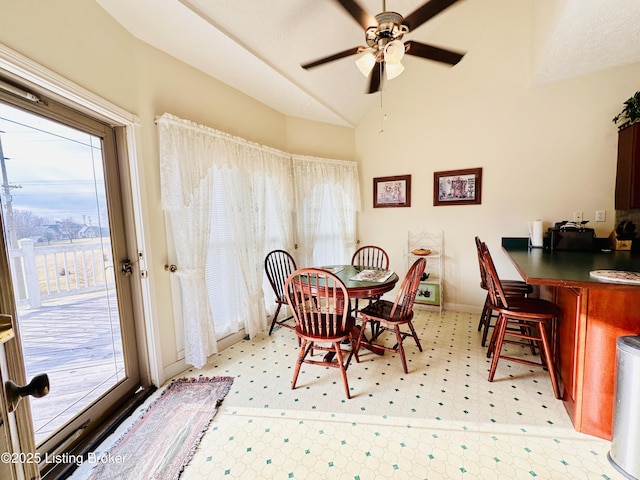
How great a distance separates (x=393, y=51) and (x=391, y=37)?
0.33 ft

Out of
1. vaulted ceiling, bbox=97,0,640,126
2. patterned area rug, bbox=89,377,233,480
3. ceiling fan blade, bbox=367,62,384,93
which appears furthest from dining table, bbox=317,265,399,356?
vaulted ceiling, bbox=97,0,640,126

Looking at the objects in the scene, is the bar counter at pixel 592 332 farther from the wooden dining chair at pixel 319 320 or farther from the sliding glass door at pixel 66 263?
the sliding glass door at pixel 66 263

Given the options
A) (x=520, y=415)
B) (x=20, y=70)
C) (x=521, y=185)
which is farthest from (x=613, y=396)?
(x=20, y=70)

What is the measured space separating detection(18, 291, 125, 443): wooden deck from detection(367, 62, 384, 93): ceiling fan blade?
262 cm

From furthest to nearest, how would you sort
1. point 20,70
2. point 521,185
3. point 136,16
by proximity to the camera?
point 521,185
point 136,16
point 20,70

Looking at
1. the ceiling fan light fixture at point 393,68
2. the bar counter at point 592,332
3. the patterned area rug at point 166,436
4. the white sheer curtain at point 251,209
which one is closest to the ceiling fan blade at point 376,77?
the ceiling fan light fixture at point 393,68

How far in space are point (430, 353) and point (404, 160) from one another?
2458 millimetres

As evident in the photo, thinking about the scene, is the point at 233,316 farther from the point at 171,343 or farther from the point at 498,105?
the point at 498,105

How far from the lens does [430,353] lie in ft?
8.16

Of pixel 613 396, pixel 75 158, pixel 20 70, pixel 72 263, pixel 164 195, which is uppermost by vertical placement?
pixel 20 70

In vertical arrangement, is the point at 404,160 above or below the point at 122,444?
above

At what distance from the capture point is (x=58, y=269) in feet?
5.03

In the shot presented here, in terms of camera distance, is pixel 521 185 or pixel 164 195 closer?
pixel 164 195

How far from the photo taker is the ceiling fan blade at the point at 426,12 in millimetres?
1496
